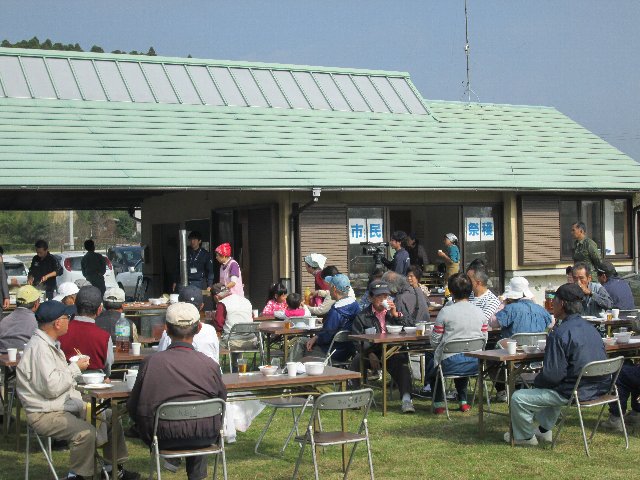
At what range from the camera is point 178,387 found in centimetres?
571

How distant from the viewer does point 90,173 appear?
45.1 feet

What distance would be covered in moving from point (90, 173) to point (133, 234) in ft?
155

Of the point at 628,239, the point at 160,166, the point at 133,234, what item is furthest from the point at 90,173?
the point at 133,234

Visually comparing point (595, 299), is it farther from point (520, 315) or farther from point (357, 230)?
point (357, 230)

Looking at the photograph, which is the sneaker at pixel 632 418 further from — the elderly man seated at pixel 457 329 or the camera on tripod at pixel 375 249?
the camera on tripod at pixel 375 249

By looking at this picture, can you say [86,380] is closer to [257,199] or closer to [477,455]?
[477,455]

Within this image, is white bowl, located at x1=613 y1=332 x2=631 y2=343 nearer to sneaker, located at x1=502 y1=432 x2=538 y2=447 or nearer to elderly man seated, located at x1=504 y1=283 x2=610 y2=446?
elderly man seated, located at x1=504 y1=283 x2=610 y2=446

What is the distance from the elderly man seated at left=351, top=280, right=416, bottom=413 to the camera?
31.1ft

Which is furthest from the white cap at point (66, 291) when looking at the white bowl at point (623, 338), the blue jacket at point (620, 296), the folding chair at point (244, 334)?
the blue jacket at point (620, 296)

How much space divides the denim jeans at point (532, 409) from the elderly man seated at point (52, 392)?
10.5 feet

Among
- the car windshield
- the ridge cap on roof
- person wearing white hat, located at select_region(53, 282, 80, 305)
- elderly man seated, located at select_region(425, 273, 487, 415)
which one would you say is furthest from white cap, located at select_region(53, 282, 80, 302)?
the car windshield

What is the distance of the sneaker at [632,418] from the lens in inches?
333

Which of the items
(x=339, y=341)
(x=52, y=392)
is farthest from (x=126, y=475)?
(x=339, y=341)

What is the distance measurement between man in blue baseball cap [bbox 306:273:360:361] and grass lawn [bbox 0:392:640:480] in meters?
1.40
